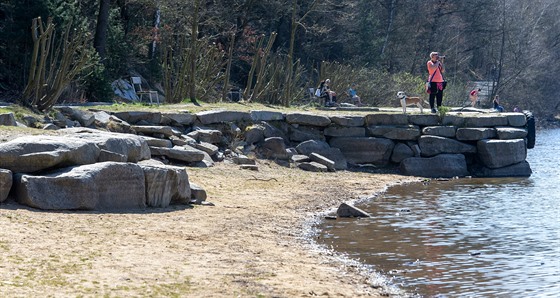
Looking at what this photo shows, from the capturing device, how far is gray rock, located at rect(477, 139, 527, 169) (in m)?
23.2

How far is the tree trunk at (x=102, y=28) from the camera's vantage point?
26850 millimetres

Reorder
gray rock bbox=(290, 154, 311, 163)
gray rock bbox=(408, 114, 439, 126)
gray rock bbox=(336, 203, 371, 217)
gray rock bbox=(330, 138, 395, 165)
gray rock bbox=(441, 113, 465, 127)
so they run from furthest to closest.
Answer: gray rock bbox=(441, 113, 465, 127)
gray rock bbox=(408, 114, 439, 126)
gray rock bbox=(330, 138, 395, 165)
gray rock bbox=(290, 154, 311, 163)
gray rock bbox=(336, 203, 371, 217)

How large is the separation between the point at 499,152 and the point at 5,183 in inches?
603

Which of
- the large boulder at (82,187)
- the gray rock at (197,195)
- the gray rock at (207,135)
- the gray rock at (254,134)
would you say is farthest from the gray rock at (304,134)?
→ the large boulder at (82,187)

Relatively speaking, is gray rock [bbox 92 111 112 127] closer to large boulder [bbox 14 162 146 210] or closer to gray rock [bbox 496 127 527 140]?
large boulder [bbox 14 162 146 210]

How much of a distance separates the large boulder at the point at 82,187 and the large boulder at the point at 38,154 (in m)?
0.16

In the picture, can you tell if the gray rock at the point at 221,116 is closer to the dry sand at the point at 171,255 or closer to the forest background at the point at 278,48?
the forest background at the point at 278,48

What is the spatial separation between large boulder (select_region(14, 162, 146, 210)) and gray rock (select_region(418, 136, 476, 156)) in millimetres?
12500

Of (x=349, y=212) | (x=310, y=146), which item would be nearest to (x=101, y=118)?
(x=310, y=146)

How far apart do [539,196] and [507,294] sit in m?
9.85

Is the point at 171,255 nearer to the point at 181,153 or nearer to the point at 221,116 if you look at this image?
the point at 181,153

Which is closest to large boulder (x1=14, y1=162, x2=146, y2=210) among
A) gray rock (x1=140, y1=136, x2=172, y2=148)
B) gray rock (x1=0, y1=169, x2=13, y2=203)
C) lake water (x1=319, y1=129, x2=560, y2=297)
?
gray rock (x1=0, y1=169, x2=13, y2=203)

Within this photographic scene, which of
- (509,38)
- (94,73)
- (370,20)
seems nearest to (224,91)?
(94,73)

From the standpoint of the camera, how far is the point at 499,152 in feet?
76.3
